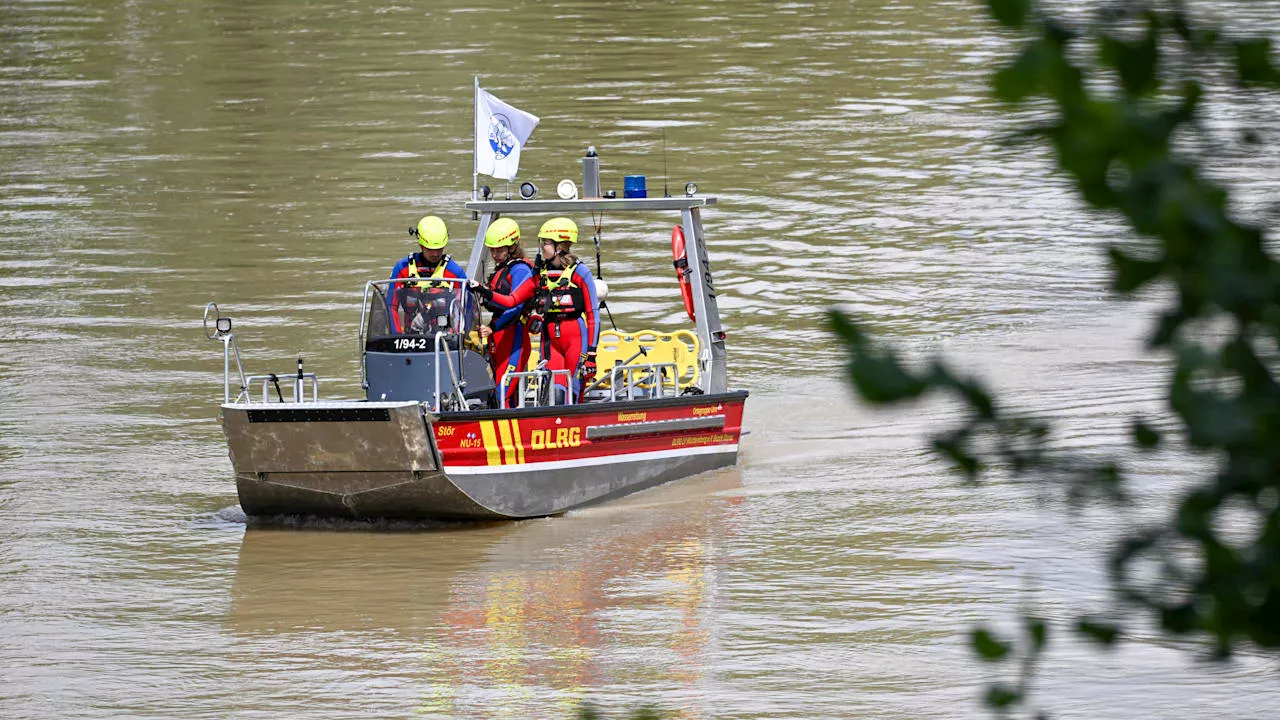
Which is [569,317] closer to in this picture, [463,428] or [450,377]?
[450,377]

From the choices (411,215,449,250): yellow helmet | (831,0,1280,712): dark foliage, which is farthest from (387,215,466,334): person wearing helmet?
(831,0,1280,712): dark foliage

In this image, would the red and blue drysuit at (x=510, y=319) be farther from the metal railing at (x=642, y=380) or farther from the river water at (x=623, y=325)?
the river water at (x=623, y=325)

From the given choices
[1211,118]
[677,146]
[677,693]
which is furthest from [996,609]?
[677,146]

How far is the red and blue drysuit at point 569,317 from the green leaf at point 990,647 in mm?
9262

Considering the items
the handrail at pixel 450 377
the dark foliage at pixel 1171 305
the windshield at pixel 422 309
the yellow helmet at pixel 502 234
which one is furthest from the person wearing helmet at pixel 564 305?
the dark foliage at pixel 1171 305

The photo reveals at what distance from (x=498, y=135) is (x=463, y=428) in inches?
98.3

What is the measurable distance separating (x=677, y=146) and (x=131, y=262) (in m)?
7.73

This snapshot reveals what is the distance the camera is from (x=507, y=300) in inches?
454

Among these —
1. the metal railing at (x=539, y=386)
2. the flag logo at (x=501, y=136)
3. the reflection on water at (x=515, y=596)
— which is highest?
the flag logo at (x=501, y=136)

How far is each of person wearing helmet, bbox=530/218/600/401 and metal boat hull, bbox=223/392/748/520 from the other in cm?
47

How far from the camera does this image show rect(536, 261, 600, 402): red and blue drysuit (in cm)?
1173

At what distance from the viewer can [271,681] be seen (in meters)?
8.91

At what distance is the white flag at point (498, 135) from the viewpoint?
40.8 feet

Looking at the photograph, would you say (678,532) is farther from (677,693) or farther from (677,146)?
(677,146)
